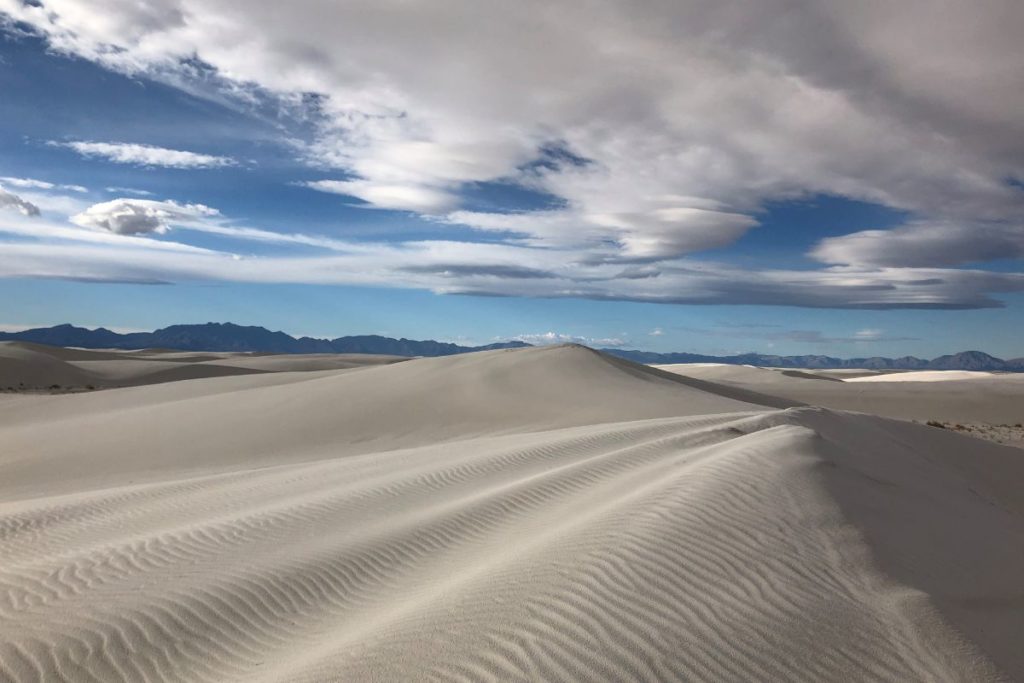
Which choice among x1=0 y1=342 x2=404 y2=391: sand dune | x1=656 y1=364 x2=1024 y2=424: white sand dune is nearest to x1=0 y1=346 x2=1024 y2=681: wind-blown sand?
x1=656 y1=364 x2=1024 y2=424: white sand dune

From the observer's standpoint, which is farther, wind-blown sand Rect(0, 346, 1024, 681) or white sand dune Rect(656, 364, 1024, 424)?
white sand dune Rect(656, 364, 1024, 424)

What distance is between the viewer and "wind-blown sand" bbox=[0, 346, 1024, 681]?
13.5ft

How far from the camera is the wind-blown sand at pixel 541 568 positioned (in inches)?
163

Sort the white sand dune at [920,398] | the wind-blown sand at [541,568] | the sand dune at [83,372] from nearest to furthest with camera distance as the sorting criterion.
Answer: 1. the wind-blown sand at [541,568]
2. the white sand dune at [920,398]
3. the sand dune at [83,372]

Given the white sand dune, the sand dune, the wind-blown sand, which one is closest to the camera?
the wind-blown sand

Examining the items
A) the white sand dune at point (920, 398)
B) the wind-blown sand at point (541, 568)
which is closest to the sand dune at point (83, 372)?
the wind-blown sand at point (541, 568)

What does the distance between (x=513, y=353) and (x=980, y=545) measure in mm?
22163

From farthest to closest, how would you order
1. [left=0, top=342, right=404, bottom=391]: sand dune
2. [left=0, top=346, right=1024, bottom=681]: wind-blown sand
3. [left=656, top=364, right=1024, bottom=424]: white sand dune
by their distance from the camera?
[left=0, top=342, right=404, bottom=391]: sand dune < [left=656, top=364, right=1024, bottom=424]: white sand dune < [left=0, top=346, right=1024, bottom=681]: wind-blown sand

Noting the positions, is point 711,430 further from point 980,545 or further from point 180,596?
point 180,596

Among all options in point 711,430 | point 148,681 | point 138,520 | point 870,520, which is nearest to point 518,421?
point 711,430

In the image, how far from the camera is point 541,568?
501 centimetres

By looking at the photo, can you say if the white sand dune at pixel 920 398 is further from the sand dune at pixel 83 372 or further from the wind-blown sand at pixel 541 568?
the sand dune at pixel 83 372

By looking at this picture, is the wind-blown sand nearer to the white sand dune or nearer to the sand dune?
the white sand dune

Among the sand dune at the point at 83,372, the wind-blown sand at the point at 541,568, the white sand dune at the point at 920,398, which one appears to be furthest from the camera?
the sand dune at the point at 83,372
